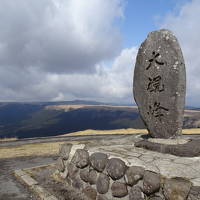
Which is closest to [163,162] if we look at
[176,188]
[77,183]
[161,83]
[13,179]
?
[176,188]

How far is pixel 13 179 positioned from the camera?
7.73m

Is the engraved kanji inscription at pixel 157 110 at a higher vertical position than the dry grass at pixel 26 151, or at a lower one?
higher

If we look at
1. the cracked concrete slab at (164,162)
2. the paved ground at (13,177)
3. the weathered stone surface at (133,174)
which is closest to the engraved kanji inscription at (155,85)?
the cracked concrete slab at (164,162)

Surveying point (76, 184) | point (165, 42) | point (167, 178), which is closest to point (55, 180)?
point (76, 184)

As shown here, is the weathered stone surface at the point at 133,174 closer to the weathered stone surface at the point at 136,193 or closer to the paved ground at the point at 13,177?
the weathered stone surface at the point at 136,193

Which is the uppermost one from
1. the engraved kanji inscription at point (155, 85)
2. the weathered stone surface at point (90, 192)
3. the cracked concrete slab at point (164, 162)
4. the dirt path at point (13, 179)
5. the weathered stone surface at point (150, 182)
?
the engraved kanji inscription at point (155, 85)

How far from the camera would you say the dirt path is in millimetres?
6220

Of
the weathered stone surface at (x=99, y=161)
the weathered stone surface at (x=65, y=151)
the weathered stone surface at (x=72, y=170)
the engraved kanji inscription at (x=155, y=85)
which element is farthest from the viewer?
the weathered stone surface at (x=65, y=151)

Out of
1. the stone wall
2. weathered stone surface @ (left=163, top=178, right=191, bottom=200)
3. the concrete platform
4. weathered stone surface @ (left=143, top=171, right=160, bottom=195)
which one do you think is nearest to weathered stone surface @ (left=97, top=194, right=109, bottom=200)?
the stone wall

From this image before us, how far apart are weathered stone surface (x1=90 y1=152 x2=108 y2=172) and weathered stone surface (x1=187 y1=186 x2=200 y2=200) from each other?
2349 mm

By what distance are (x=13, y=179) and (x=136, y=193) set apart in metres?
5.10

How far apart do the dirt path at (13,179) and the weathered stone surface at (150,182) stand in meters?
3.37

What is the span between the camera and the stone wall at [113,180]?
4072 mm

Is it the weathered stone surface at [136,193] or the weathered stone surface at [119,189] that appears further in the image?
the weathered stone surface at [119,189]
